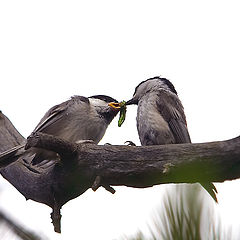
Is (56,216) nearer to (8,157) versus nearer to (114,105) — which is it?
(8,157)

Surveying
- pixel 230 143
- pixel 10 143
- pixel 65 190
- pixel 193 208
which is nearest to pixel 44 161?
pixel 10 143

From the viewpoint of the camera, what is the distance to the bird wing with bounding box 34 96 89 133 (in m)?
4.81

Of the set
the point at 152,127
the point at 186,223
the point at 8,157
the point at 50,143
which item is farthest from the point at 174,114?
the point at 186,223

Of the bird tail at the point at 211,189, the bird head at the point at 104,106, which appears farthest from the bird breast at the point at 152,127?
the bird tail at the point at 211,189

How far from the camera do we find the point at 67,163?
3.30 meters

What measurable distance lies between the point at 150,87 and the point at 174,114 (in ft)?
2.55

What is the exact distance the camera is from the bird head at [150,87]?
19.3 feet

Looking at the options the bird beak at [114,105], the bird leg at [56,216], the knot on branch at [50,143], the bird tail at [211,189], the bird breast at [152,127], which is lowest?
the bird tail at [211,189]

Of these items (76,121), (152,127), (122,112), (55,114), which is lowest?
(152,127)

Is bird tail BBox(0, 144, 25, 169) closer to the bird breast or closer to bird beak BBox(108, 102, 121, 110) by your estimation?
the bird breast

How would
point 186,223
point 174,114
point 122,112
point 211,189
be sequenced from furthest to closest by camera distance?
point 122,112
point 174,114
point 211,189
point 186,223

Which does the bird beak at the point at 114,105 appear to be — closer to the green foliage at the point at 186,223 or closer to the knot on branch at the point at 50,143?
the knot on branch at the point at 50,143

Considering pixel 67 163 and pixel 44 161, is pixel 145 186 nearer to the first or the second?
pixel 67 163

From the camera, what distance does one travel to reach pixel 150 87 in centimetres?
591
